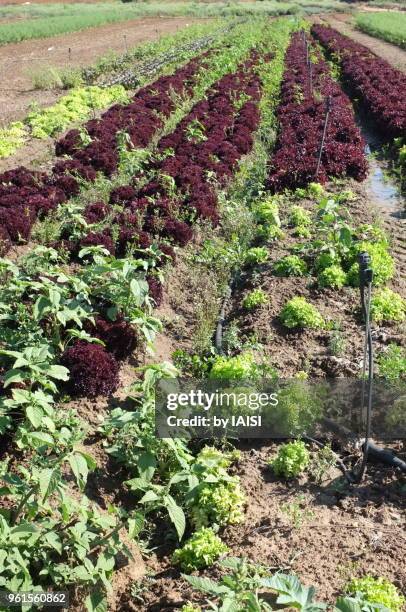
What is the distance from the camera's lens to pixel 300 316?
21.0 ft

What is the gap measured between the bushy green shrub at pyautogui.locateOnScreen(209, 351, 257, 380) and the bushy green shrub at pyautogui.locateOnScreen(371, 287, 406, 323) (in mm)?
Result: 1753

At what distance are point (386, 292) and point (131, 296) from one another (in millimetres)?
3037

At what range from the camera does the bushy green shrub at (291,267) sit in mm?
7395

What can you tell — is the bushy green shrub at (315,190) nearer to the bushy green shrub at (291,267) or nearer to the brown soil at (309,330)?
the brown soil at (309,330)

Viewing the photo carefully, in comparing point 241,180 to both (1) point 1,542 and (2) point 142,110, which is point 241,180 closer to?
(2) point 142,110

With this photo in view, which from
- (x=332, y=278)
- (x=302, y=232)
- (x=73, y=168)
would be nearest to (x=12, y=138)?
(x=73, y=168)

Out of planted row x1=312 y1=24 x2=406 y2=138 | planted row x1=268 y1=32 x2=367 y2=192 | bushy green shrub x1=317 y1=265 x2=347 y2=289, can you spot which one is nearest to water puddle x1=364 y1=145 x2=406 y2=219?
planted row x1=268 y1=32 x2=367 y2=192

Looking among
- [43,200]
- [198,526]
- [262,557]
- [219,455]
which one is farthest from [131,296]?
[43,200]

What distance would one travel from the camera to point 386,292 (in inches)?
267

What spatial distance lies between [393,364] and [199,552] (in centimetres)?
265

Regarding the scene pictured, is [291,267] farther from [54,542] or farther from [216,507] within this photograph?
[54,542]

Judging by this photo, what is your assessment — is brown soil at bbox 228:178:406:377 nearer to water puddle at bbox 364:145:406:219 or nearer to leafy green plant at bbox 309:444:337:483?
leafy green plant at bbox 309:444:337:483

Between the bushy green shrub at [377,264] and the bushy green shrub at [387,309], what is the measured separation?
0.51 meters

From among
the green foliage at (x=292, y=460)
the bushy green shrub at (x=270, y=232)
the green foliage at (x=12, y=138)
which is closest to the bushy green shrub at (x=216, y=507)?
the green foliage at (x=292, y=460)
